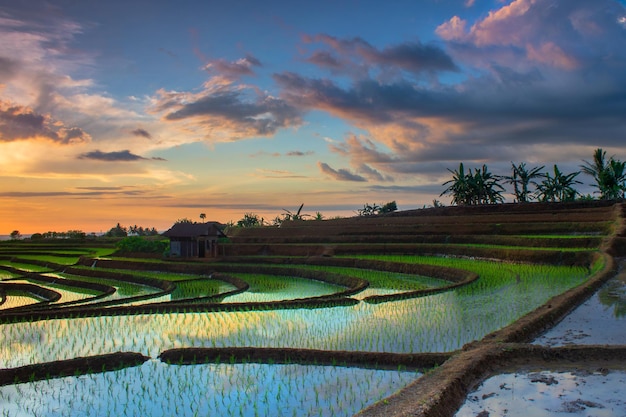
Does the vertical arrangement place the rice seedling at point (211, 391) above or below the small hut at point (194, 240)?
below

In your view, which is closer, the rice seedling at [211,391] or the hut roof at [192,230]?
the rice seedling at [211,391]

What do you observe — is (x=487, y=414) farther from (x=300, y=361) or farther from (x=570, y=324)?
(x=570, y=324)

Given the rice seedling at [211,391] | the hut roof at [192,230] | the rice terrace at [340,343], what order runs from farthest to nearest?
the hut roof at [192,230]
the rice seedling at [211,391]
the rice terrace at [340,343]

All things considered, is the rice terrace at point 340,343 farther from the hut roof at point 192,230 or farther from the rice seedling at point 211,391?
the hut roof at point 192,230

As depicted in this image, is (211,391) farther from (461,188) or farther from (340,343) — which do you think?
(461,188)

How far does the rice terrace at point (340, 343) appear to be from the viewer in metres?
5.74

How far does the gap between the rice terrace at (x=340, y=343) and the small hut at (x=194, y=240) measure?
796 cm

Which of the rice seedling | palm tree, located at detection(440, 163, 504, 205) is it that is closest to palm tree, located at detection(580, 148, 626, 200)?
palm tree, located at detection(440, 163, 504, 205)

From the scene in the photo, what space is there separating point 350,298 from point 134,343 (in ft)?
18.9

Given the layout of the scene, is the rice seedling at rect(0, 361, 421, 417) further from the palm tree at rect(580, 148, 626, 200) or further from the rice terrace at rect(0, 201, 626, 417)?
the palm tree at rect(580, 148, 626, 200)

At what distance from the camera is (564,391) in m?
5.23

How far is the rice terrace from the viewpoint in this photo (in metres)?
5.74

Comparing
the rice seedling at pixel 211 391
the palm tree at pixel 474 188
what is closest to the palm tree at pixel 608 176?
the palm tree at pixel 474 188

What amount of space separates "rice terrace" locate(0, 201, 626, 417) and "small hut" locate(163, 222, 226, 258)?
7.96 meters
